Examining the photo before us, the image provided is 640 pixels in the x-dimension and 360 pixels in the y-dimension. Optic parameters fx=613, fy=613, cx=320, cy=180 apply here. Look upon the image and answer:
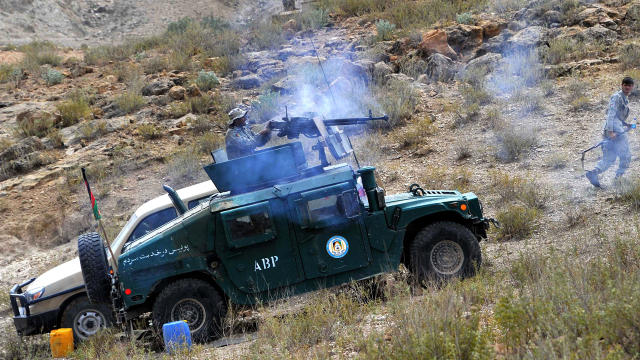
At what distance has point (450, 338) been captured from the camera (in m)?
4.42

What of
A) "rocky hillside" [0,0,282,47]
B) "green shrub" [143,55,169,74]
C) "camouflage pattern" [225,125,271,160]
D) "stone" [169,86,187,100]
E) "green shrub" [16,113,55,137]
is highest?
"rocky hillside" [0,0,282,47]

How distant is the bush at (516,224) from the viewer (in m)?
9.24

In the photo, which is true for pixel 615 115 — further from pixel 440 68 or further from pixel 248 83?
pixel 248 83

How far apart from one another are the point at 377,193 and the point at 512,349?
3014 mm

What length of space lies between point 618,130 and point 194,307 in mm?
6942

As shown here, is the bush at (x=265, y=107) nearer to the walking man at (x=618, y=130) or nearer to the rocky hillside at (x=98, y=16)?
the walking man at (x=618, y=130)

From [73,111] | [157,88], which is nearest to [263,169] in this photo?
[157,88]

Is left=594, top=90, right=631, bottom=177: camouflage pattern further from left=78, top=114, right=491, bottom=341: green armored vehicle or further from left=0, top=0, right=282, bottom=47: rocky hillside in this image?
left=0, top=0, right=282, bottom=47: rocky hillside

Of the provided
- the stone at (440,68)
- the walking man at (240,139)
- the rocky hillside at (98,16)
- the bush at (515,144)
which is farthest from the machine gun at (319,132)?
the rocky hillside at (98,16)

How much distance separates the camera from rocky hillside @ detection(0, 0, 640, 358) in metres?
5.39

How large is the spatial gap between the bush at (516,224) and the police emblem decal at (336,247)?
3.27 meters

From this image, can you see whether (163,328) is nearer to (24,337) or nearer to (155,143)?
(24,337)

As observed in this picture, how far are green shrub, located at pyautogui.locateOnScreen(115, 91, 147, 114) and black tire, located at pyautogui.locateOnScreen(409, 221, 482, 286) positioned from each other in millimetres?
13523

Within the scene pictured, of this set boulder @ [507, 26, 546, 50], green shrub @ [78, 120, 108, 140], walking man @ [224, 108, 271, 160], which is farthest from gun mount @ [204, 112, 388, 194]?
boulder @ [507, 26, 546, 50]
